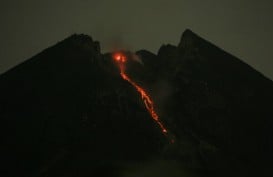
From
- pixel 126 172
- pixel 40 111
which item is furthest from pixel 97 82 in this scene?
pixel 126 172

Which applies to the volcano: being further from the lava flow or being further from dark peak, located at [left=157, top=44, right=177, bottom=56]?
dark peak, located at [left=157, top=44, right=177, bottom=56]

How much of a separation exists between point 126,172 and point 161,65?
4643cm

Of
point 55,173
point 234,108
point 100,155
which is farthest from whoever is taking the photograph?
point 234,108

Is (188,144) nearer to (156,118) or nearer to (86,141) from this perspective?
(156,118)

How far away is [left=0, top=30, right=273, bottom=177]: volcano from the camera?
63844 millimetres

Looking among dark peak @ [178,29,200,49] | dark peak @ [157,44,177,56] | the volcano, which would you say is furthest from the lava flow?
dark peak @ [178,29,200,49]

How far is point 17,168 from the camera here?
2373 inches

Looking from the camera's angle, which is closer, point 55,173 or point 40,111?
point 55,173

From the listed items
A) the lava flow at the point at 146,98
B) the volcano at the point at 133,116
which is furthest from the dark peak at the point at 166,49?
the lava flow at the point at 146,98

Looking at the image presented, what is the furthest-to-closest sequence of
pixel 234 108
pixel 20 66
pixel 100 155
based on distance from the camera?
pixel 20 66 < pixel 234 108 < pixel 100 155

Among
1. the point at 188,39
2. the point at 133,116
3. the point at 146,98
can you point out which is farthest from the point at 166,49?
the point at 133,116

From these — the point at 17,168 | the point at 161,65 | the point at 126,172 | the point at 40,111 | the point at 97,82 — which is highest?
the point at 161,65

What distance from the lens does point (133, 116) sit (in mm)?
75625

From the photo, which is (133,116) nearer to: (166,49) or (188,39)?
(188,39)
